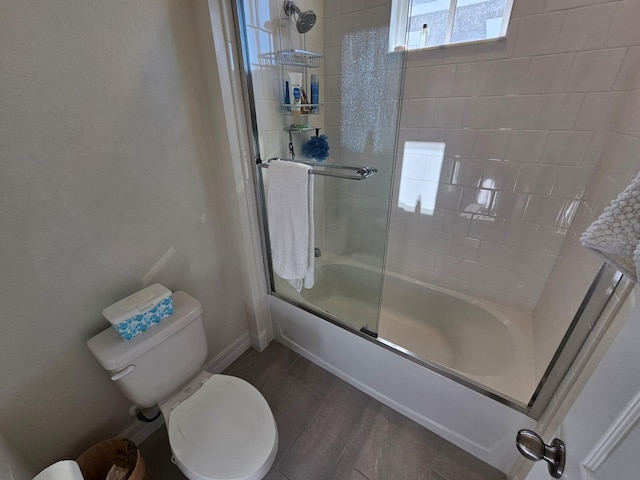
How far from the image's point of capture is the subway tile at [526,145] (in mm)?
1329

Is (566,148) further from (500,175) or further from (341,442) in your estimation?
(341,442)

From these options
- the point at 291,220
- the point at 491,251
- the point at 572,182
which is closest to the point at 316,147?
the point at 291,220

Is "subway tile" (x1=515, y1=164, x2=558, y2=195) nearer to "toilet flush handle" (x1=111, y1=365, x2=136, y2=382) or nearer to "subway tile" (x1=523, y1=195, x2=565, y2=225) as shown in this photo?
"subway tile" (x1=523, y1=195, x2=565, y2=225)

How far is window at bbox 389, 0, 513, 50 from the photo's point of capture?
1.27 metres

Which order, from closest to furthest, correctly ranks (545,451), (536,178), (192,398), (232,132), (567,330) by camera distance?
(545,451) < (567,330) < (192,398) < (232,132) < (536,178)

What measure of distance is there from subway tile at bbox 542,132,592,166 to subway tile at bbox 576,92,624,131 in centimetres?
4

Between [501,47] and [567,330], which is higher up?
[501,47]

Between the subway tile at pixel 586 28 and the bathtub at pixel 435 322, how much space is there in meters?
1.31

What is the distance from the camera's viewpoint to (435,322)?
72.1 inches

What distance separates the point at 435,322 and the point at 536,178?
3.35 ft

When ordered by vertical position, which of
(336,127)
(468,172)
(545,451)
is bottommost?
(545,451)

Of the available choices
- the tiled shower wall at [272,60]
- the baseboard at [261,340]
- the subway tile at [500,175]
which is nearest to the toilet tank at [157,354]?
the baseboard at [261,340]

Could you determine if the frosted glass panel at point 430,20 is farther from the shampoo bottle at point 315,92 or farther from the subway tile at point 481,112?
the shampoo bottle at point 315,92

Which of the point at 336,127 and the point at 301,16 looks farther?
the point at 336,127
